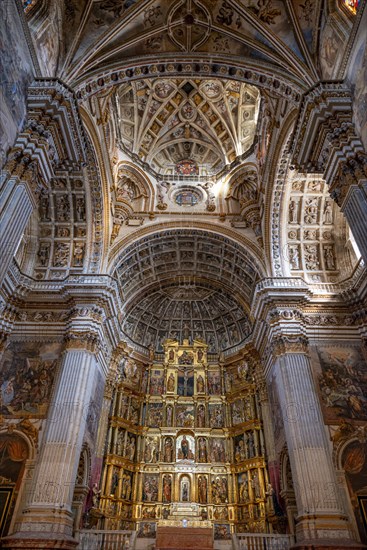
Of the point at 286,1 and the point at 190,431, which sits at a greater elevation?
the point at 286,1

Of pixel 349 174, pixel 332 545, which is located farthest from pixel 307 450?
pixel 349 174

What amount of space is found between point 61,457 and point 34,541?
248 cm

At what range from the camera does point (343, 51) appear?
37.6ft

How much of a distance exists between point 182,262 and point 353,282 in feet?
31.7

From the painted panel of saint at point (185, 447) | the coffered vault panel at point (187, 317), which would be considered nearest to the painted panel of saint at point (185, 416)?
the painted panel of saint at point (185, 447)

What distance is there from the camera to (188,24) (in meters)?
14.0

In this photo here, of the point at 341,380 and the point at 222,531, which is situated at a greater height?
the point at 341,380

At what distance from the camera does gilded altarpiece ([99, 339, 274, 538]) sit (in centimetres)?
1909

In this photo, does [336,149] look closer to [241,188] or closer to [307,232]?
[307,232]

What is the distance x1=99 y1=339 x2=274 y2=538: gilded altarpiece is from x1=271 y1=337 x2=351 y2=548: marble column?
195 inches

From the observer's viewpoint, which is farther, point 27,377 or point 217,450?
point 217,450

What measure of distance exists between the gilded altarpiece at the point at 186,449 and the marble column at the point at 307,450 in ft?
16.3

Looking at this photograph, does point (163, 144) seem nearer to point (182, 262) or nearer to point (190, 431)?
point (182, 262)

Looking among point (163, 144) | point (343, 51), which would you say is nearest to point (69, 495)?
point (343, 51)
